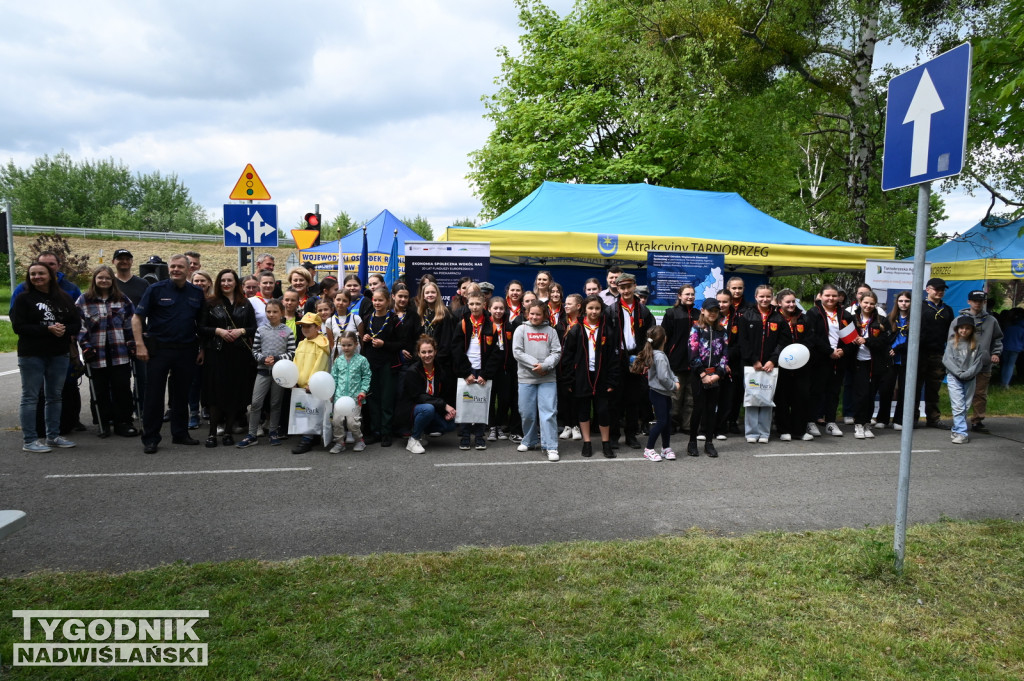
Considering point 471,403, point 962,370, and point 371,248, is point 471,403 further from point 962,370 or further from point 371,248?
point 371,248

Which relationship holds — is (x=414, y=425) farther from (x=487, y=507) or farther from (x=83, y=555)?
(x=83, y=555)

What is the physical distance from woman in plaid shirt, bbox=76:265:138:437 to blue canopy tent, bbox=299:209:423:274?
10.2 meters

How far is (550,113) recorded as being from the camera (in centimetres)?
2102

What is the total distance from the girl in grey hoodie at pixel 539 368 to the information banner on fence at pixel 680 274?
A: 2.80m

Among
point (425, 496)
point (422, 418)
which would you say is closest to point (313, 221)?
point (422, 418)

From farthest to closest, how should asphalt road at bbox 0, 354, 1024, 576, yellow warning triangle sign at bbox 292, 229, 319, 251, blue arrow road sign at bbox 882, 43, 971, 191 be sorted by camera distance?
yellow warning triangle sign at bbox 292, 229, 319, 251
asphalt road at bbox 0, 354, 1024, 576
blue arrow road sign at bbox 882, 43, 971, 191

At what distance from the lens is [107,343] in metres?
7.68

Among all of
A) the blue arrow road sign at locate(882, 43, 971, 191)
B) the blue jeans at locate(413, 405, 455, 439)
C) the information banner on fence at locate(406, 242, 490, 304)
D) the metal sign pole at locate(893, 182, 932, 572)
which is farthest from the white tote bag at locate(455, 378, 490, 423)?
the blue arrow road sign at locate(882, 43, 971, 191)

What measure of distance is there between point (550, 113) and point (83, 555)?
63.5ft

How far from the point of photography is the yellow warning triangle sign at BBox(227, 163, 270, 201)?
962cm

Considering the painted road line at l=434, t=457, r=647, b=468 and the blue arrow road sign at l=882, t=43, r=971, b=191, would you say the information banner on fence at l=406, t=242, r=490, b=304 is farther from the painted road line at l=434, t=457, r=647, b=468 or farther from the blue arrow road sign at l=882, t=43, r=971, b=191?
the blue arrow road sign at l=882, t=43, r=971, b=191

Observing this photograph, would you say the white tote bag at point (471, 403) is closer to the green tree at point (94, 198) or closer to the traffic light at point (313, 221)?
the traffic light at point (313, 221)

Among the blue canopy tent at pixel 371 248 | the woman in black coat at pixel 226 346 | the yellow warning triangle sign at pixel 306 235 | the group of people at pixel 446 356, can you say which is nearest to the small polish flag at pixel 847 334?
the group of people at pixel 446 356

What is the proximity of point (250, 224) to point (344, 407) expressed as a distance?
Result: 3848 millimetres
